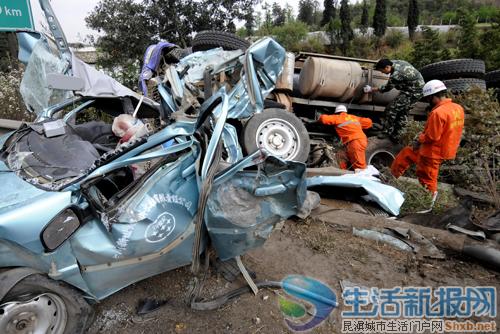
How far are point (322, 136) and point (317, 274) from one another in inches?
153

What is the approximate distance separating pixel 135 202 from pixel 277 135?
2.73 metres

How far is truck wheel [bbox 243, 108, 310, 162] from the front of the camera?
4.43 metres

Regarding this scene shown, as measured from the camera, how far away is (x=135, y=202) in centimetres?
213

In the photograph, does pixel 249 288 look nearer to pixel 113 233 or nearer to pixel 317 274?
pixel 317 274

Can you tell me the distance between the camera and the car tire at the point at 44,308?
6.32 ft

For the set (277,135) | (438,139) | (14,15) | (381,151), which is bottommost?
(381,151)

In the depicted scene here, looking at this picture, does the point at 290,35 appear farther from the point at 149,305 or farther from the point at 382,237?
the point at 149,305

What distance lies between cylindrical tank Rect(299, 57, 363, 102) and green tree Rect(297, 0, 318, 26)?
85.9ft

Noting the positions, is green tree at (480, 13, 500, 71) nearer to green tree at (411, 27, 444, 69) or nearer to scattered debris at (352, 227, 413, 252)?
green tree at (411, 27, 444, 69)

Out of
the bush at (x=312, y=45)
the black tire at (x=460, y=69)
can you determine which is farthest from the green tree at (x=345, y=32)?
the black tire at (x=460, y=69)

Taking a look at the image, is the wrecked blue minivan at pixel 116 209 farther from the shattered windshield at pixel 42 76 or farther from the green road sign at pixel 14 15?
the green road sign at pixel 14 15

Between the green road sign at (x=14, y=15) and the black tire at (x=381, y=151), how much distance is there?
18.9 ft

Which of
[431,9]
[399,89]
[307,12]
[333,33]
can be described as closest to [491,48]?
[399,89]

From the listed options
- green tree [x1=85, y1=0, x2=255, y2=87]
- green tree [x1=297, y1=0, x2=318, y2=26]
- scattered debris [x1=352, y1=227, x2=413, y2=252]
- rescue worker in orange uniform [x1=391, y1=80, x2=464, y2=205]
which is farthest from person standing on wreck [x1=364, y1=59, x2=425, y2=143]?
green tree [x1=297, y1=0, x2=318, y2=26]
